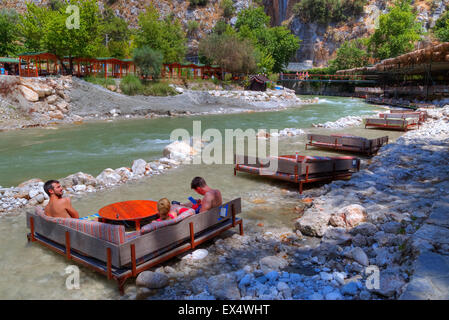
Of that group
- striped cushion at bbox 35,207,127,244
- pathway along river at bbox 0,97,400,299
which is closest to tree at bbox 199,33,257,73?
pathway along river at bbox 0,97,400,299

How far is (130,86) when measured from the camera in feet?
121

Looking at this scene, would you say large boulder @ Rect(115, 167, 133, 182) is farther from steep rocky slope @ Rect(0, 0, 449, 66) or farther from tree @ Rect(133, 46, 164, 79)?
steep rocky slope @ Rect(0, 0, 449, 66)

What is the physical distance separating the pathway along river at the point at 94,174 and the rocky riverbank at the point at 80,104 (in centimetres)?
396

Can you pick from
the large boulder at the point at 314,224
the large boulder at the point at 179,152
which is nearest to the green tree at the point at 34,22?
the large boulder at the point at 179,152

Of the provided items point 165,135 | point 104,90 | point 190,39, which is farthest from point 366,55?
point 165,135

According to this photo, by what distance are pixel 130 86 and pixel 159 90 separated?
10.4 ft

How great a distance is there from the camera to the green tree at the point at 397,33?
2416 inches

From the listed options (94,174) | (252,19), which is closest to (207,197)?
(94,174)

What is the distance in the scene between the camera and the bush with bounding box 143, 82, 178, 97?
37.6 metres

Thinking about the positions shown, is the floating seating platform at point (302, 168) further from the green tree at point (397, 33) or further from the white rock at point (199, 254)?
the green tree at point (397, 33)

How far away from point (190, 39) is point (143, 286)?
86487 millimetres

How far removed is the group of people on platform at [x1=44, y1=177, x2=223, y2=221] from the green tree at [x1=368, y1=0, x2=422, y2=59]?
219 feet

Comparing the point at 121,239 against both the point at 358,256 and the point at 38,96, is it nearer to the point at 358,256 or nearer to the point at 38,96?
the point at 358,256
